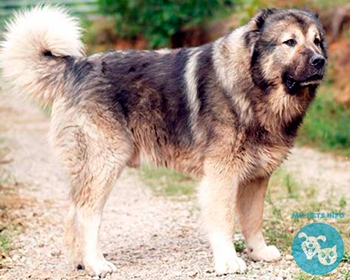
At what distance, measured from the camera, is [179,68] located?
604cm

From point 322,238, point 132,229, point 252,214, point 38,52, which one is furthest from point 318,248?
point 38,52

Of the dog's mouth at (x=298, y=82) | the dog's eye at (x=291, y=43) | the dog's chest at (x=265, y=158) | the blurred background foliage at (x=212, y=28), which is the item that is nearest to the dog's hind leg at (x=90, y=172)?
the dog's chest at (x=265, y=158)

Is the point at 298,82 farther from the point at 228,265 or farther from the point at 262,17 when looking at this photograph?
the point at 228,265

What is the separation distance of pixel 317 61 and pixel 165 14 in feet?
34.3

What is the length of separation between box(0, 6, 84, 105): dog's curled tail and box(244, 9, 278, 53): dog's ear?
127 cm

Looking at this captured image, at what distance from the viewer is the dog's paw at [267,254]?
5.99 metres

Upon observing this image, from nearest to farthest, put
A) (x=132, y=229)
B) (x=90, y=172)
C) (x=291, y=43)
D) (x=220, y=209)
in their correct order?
(x=291, y=43), (x=220, y=209), (x=90, y=172), (x=132, y=229)

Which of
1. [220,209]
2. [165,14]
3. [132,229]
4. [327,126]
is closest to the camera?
[220,209]

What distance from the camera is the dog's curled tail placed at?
6.10 m

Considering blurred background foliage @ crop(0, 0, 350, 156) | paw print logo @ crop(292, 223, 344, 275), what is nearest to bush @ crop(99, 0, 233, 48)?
blurred background foliage @ crop(0, 0, 350, 156)

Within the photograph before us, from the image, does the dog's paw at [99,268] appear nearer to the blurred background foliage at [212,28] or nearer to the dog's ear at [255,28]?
the dog's ear at [255,28]

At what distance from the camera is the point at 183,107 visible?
234 inches

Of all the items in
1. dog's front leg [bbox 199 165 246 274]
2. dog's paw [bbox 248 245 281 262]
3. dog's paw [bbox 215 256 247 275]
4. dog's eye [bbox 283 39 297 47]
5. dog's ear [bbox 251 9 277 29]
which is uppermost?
dog's ear [bbox 251 9 277 29]

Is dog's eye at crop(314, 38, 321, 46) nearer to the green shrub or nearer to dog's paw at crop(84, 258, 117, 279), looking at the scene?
dog's paw at crop(84, 258, 117, 279)
